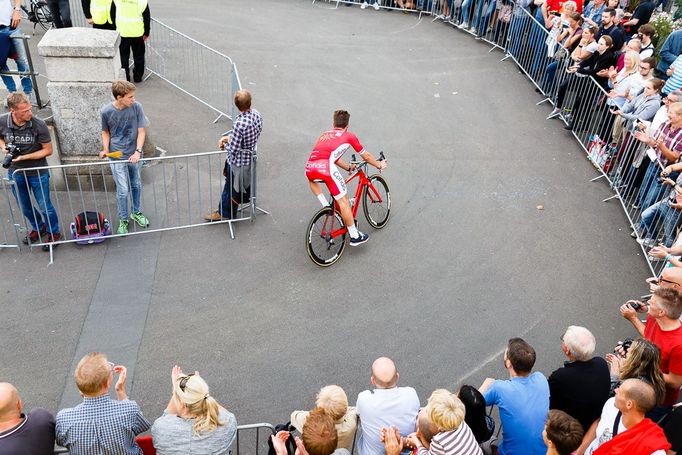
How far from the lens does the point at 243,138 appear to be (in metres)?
8.08

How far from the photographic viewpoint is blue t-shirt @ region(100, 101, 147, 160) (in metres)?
7.80

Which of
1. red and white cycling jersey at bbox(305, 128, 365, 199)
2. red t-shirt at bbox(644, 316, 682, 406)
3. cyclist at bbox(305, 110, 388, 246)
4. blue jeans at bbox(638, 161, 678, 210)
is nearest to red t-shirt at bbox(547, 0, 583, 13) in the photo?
blue jeans at bbox(638, 161, 678, 210)

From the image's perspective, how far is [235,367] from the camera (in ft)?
21.3

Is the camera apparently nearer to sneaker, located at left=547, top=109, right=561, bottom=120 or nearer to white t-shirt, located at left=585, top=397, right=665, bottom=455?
white t-shirt, located at left=585, top=397, right=665, bottom=455

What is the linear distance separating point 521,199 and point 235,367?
16.7ft

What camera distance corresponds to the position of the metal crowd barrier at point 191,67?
460 inches

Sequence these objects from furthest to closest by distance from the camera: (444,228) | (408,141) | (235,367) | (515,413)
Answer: (408,141)
(444,228)
(235,367)
(515,413)

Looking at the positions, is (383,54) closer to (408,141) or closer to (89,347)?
(408,141)

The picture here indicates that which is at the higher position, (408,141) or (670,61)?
(670,61)

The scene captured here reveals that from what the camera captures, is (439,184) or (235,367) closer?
(235,367)

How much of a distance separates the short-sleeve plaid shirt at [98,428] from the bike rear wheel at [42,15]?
11.4m

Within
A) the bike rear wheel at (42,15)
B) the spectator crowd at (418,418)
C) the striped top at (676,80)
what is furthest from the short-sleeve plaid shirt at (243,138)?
the bike rear wheel at (42,15)

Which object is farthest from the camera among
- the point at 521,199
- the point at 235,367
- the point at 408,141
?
the point at 408,141

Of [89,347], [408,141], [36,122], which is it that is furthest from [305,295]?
[408,141]
